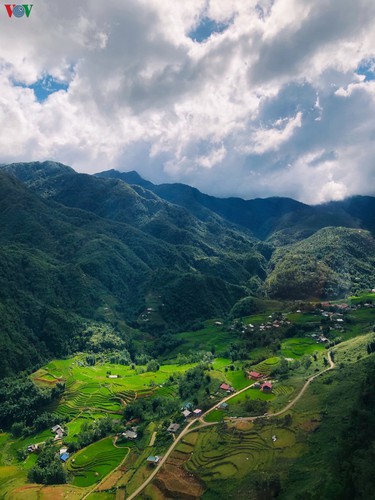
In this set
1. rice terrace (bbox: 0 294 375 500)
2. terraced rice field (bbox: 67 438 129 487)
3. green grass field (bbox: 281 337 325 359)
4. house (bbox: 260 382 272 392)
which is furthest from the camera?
green grass field (bbox: 281 337 325 359)

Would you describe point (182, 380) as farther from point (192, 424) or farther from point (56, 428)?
point (56, 428)

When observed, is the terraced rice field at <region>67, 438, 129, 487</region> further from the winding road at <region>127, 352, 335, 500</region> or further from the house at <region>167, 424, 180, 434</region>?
the winding road at <region>127, 352, 335, 500</region>

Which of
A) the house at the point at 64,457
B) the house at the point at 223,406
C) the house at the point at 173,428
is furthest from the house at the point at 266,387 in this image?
the house at the point at 64,457

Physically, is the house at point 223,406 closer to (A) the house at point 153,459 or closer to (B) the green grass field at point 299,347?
(A) the house at point 153,459

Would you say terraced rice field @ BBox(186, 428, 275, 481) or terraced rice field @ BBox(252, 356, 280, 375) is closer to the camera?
terraced rice field @ BBox(186, 428, 275, 481)

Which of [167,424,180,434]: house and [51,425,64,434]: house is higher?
[167,424,180,434]: house

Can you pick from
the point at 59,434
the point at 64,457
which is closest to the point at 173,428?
the point at 64,457

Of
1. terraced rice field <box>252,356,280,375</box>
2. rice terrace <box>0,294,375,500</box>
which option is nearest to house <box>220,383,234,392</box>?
rice terrace <box>0,294,375,500</box>
